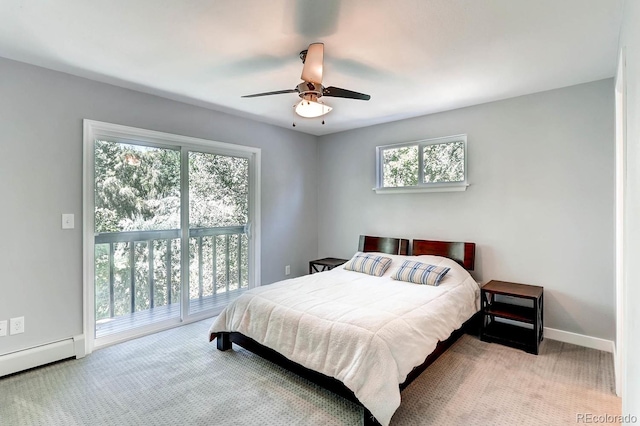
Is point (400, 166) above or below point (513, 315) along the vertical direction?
above

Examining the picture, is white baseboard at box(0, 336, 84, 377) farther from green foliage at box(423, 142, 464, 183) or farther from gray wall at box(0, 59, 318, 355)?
green foliage at box(423, 142, 464, 183)

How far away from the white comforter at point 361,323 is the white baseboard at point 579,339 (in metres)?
0.74

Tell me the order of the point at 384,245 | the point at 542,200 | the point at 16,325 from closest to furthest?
the point at 16,325 < the point at 542,200 < the point at 384,245

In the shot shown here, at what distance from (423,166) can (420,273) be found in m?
1.54

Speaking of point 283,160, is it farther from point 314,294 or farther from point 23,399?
point 23,399

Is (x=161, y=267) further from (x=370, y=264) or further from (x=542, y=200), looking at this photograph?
(x=542, y=200)

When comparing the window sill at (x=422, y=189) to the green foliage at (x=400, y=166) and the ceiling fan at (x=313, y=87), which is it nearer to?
the green foliage at (x=400, y=166)

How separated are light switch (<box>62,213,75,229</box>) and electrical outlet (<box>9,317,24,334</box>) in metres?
0.80

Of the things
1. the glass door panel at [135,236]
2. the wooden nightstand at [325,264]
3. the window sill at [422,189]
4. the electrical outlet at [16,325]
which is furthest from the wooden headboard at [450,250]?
the electrical outlet at [16,325]

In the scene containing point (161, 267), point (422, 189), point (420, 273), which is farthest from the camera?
point (422, 189)

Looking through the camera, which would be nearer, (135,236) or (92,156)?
(92,156)

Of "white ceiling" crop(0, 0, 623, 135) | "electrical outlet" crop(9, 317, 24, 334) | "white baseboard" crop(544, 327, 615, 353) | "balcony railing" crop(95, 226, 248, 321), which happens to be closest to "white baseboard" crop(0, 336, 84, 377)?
"electrical outlet" crop(9, 317, 24, 334)

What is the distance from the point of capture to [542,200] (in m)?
3.22

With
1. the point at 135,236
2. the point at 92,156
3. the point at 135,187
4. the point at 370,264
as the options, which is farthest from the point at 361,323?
the point at 92,156
